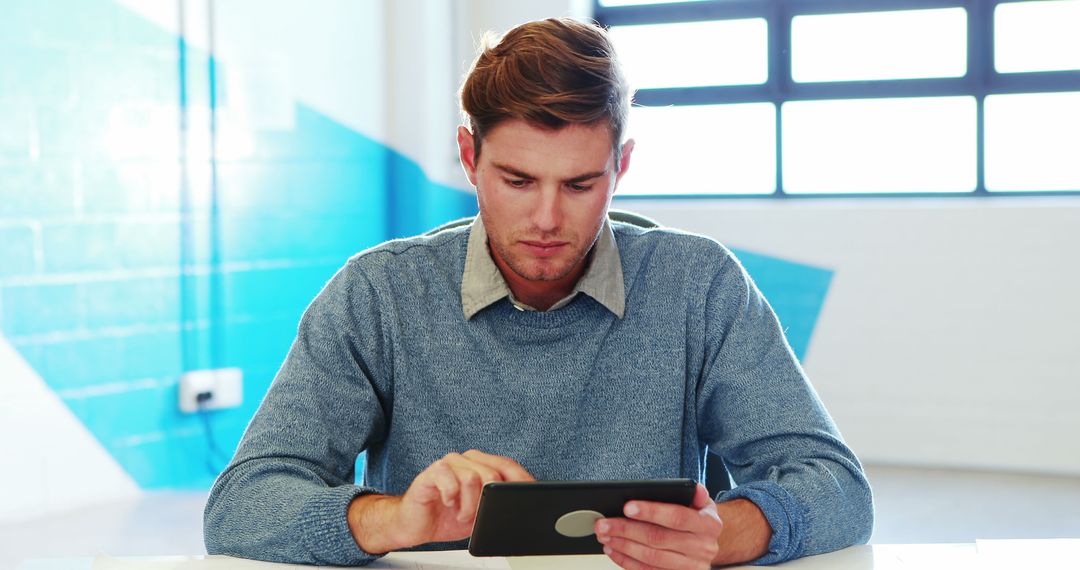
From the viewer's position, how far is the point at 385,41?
169 inches

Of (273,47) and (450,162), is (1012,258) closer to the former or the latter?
(450,162)

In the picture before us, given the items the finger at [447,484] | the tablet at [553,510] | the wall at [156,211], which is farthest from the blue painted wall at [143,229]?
the tablet at [553,510]

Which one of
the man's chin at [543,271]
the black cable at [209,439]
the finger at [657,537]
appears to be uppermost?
the man's chin at [543,271]

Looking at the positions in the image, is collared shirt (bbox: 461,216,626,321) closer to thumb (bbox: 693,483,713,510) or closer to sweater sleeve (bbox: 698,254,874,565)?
sweater sleeve (bbox: 698,254,874,565)

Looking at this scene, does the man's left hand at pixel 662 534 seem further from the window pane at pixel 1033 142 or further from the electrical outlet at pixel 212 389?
the window pane at pixel 1033 142

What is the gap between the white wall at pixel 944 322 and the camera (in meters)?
3.84

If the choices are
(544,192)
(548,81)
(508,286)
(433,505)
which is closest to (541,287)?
(508,286)

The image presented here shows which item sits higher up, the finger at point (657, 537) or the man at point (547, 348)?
the man at point (547, 348)

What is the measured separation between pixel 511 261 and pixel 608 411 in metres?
0.23

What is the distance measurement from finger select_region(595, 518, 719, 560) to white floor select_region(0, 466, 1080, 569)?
2.04m

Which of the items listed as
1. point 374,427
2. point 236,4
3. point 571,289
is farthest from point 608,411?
point 236,4

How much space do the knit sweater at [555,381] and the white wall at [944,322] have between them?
106 inches

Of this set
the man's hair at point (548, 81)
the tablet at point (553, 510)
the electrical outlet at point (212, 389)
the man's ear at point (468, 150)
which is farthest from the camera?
the electrical outlet at point (212, 389)

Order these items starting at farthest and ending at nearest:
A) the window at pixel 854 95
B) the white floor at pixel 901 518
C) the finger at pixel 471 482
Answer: the window at pixel 854 95, the white floor at pixel 901 518, the finger at pixel 471 482
